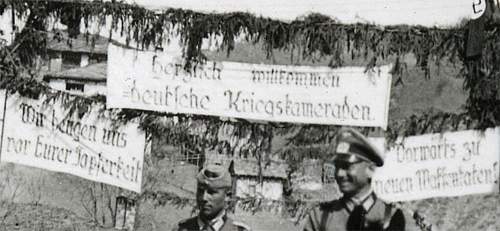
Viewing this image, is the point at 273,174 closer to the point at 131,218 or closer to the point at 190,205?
the point at 190,205

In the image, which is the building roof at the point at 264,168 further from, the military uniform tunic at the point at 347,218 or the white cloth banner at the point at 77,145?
the white cloth banner at the point at 77,145

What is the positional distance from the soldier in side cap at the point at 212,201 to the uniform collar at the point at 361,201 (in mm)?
899

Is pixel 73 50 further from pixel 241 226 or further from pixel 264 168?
pixel 241 226

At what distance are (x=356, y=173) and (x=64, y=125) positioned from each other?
8.59 feet

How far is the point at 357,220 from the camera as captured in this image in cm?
661

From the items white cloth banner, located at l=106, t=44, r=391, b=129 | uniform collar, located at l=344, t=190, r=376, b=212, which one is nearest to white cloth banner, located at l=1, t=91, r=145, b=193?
white cloth banner, located at l=106, t=44, r=391, b=129

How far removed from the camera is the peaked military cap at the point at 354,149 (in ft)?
22.0

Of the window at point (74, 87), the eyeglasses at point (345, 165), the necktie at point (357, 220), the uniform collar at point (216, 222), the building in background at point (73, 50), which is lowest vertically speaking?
the uniform collar at point (216, 222)

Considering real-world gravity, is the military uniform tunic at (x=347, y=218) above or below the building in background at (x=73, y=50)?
below

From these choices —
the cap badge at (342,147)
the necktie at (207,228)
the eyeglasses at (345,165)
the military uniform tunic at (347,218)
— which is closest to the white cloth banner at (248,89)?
the cap badge at (342,147)

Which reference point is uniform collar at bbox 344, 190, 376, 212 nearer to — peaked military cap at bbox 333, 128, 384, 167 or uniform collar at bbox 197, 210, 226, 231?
peaked military cap at bbox 333, 128, 384, 167

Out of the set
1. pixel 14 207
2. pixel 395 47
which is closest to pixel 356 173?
pixel 395 47

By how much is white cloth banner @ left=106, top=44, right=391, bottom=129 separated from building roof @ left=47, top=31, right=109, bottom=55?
0.10 metres

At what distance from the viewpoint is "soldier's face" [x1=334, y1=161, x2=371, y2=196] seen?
21.9 ft
